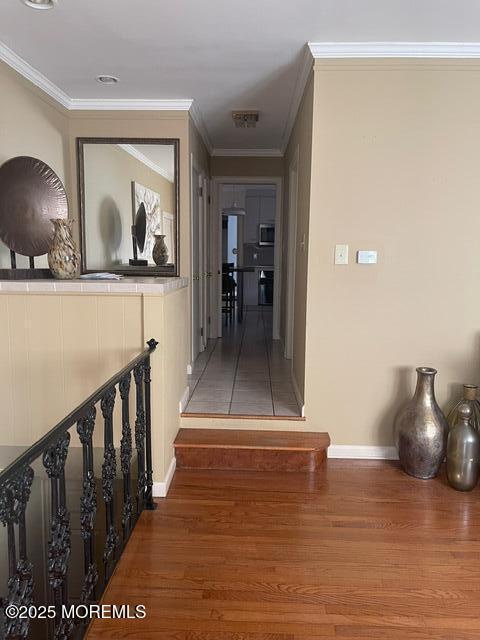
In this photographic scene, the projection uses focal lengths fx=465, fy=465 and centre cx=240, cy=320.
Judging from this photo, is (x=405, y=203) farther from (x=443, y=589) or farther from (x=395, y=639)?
(x=395, y=639)

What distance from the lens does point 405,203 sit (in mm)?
2885

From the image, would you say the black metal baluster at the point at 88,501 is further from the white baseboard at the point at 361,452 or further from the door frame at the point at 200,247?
the door frame at the point at 200,247

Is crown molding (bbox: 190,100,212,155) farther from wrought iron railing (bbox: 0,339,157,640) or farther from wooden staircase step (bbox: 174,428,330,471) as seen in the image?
wooden staircase step (bbox: 174,428,330,471)

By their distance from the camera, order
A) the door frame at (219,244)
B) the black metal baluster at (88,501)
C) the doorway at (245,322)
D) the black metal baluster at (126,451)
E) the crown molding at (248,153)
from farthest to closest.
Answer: the door frame at (219,244) → the crown molding at (248,153) → the doorway at (245,322) → the black metal baluster at (126,451) → the black metal baluster at (88,501)

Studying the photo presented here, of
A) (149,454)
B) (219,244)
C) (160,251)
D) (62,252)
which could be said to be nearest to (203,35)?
(62,252)

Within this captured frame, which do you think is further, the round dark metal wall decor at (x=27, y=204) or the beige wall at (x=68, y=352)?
the round dark metal wall decor at (x=27, y=204)

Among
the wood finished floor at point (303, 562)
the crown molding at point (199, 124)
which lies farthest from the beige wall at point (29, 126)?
the wood finished floor at point (303, 562)

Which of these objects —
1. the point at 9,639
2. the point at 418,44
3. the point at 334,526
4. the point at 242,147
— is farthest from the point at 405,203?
the point at 242,147

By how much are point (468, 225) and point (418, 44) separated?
3.62 feet

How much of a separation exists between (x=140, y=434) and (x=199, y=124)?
328 centimetres

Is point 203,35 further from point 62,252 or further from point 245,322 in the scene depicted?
point 245,322

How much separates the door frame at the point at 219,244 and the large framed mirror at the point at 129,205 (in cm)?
180

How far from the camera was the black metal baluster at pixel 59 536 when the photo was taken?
1.36 meters

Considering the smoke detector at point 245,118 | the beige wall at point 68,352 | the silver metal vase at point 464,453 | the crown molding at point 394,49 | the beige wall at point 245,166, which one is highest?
the smoke detector at point 245,118
